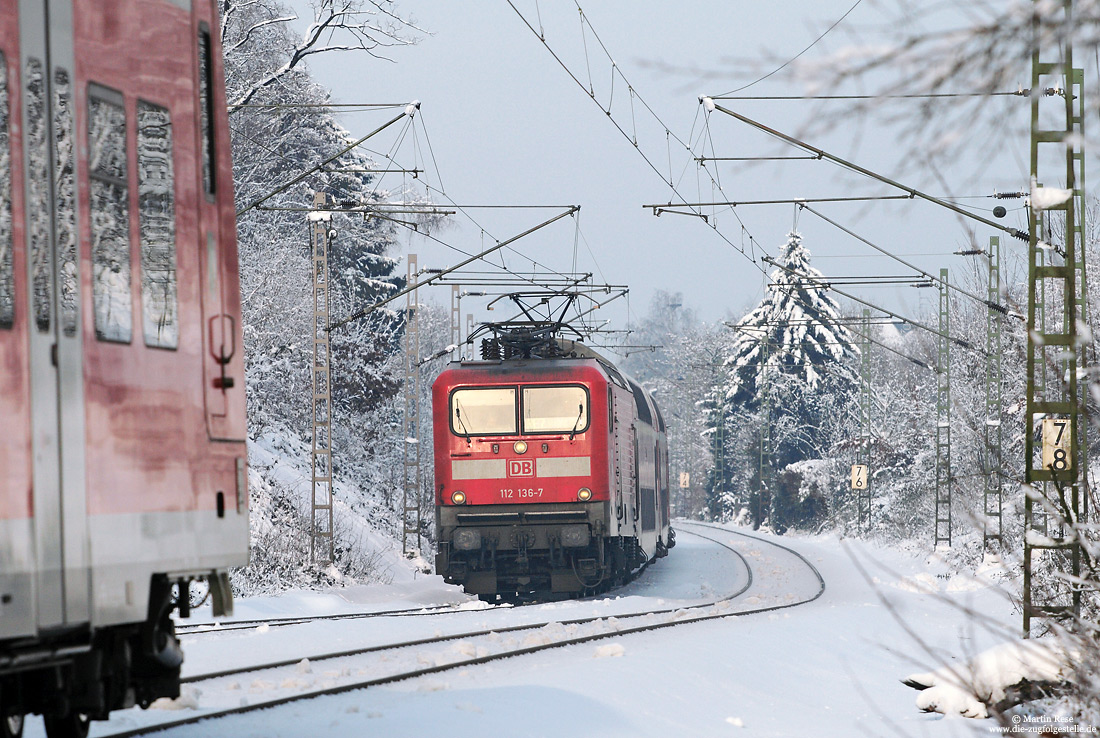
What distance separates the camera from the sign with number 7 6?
13250 mm

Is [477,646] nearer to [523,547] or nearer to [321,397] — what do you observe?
[523,547]

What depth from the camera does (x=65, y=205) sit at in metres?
5.51

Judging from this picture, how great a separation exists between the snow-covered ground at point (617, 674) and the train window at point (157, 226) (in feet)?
9.29

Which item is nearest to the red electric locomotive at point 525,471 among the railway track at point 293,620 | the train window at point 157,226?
the railway track at point 293,620

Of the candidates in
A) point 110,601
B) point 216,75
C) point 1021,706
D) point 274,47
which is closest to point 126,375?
point 110,601

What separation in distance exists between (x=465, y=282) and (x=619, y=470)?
6.90m

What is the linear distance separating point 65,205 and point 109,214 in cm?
33

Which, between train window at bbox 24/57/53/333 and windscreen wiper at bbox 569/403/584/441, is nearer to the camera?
train window at bbox 24/57/53/333

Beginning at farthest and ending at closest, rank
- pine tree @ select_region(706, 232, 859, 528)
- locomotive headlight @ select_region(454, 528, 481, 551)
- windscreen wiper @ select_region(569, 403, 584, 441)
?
1. pine tree @ select_region(706, 232, 859, 528)
2. windscreen wiper @ select_region(569, 403, 584, 441)
3. locomotive headlight @ select_region(454, 528, 481, 551)

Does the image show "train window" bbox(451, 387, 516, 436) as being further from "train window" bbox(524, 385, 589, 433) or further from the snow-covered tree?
the snow-covered tree

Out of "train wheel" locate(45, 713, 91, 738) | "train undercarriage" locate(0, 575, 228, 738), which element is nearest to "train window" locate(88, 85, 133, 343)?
"train undercarriage" locate(0, 575, 228, 738)

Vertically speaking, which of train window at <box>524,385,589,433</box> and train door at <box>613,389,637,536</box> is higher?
train window at <box>524,385,589,433</box>

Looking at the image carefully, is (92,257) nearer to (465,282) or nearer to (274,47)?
(465,282)

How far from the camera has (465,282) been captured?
85.1 feet
